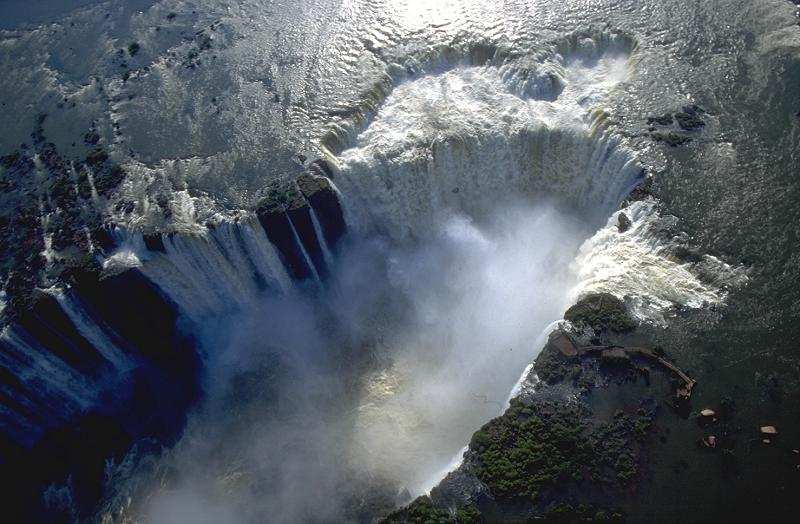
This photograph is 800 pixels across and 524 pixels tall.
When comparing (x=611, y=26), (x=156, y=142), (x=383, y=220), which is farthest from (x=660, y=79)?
(x=156, y=142)

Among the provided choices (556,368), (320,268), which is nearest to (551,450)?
(556,368)

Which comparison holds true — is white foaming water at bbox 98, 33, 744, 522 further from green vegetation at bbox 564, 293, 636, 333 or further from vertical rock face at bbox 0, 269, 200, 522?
vertical rock face at bbox 0, 269, 200, 522

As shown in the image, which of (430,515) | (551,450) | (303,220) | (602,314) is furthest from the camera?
(303,220)

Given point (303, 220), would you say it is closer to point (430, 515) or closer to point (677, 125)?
point (430, 515)

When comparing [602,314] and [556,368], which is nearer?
[556,368]

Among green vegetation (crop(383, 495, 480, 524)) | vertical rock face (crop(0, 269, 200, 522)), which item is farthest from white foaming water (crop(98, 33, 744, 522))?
green vegetation (crop(383, 495, 480, 524))

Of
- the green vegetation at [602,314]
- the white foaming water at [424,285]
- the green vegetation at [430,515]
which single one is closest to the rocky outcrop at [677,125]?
the white foaming water at [424,285]
